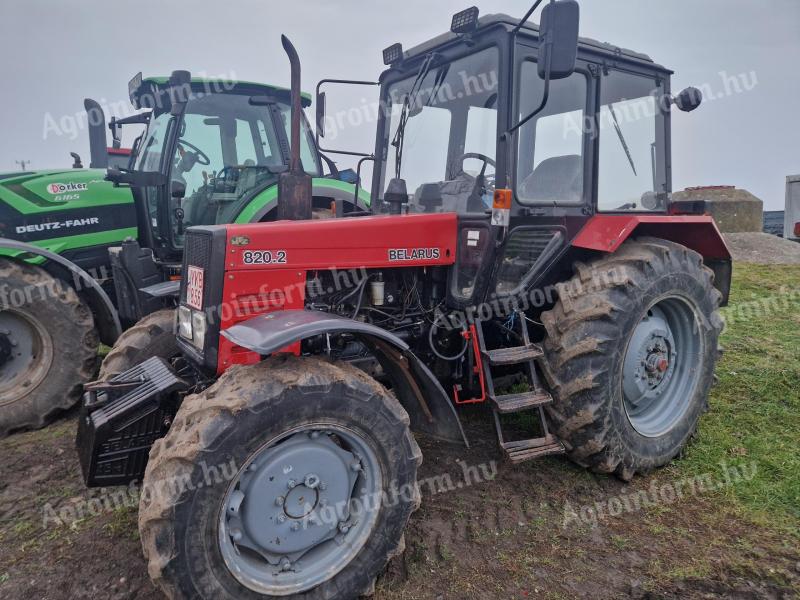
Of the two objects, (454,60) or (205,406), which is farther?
(454,60)

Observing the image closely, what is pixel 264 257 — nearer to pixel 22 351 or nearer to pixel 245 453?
pixel 245 453

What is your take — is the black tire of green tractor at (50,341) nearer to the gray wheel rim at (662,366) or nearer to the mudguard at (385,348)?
the mudguard at (385,348)

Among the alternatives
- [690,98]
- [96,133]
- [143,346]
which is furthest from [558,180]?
[96,133]

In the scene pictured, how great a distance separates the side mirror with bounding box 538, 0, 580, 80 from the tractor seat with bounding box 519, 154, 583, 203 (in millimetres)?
779

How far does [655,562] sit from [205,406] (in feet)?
6.88

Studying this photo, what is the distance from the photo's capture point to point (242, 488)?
220 cm

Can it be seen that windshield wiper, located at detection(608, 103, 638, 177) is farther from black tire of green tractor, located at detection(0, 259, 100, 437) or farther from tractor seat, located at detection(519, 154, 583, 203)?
black tire of green tractor, located at detection(0, 259, 100, 437)

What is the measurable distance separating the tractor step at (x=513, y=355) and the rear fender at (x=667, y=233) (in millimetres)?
662

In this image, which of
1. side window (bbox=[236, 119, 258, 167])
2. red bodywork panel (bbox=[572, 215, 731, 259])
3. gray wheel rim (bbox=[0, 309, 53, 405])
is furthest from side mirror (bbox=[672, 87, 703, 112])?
gray wheel rim (bbox=[0, 309, 53, 405])

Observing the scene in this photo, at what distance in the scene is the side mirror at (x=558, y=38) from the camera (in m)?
2.43

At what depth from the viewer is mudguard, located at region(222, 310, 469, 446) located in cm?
223

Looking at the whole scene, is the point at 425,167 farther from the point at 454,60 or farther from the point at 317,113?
the point at 317,113

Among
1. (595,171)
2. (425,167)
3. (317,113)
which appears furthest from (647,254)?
(317,113)

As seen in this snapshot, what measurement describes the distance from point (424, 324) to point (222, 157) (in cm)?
343
